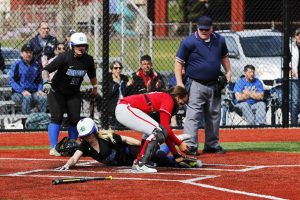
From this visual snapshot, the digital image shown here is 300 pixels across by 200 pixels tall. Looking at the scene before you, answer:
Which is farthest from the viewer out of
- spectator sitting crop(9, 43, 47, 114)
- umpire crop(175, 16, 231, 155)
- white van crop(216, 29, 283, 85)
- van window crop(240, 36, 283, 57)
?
van window crop(240, 36, 283, 57)

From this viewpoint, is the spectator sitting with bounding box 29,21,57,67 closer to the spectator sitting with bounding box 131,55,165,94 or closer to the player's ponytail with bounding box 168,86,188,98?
the spectator sitting with bounding box 131,55,165,94

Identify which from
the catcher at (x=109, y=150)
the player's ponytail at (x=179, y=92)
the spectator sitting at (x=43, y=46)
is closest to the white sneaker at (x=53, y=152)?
the catcher at (x=109, y=150)

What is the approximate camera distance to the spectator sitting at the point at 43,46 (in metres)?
17.9

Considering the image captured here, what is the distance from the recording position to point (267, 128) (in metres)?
18.2

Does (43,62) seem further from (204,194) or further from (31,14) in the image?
(204,194)

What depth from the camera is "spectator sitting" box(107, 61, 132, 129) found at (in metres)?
17.6

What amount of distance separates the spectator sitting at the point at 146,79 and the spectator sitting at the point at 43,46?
1764 mm

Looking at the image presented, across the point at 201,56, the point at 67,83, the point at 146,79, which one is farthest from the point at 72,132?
the point at 146,79

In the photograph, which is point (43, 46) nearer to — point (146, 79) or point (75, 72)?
point (146, 79)

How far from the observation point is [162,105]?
36.8ft

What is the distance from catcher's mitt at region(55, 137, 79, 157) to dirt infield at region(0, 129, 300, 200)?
0.77 feet

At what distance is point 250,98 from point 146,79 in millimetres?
2128

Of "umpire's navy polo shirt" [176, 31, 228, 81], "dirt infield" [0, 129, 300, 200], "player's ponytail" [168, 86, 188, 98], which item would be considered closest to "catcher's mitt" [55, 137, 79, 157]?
"dirt infield" [0, 129, 300, 200]

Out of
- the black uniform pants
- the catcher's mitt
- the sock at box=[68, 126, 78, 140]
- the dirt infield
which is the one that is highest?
the black uniform pants
